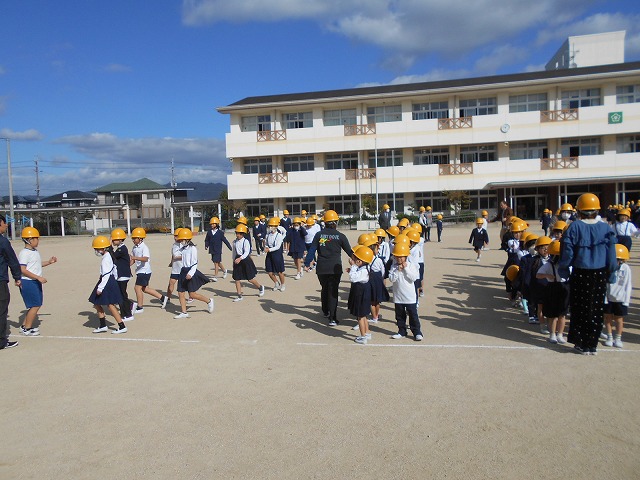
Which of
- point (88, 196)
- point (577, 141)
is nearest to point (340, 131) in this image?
point (577, 141)

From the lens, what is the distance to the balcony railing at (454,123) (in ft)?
126

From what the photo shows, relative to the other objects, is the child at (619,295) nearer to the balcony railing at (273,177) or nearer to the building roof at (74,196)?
the balcony railing at (273,177)

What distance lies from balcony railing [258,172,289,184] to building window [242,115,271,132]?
4006 mm

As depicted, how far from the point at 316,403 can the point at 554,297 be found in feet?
12.0

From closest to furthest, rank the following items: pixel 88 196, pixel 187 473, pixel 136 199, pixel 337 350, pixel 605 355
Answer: pixel 187 473
pixel 605 355
pixel 337 350
pixel 136 199
pixel 88 196

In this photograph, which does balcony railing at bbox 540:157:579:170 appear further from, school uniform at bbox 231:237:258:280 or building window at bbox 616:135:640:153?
school uniform at bbox 231:237:258:280

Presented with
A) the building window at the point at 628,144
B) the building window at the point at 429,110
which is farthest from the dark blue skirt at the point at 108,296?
the building window at the point at 628,144

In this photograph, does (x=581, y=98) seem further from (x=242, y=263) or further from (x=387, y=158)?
(x=242, y=263)

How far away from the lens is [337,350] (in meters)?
6.60

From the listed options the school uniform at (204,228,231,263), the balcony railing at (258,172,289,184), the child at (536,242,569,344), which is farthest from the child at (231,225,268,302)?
the balcony railing at (258,172,289,184)

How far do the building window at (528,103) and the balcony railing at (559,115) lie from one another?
1170 millimetres

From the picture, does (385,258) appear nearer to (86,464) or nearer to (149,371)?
(149,371)

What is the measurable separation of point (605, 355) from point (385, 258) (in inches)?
168

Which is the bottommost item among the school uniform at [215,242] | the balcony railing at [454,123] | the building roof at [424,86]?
the school uniform at [215,242]
